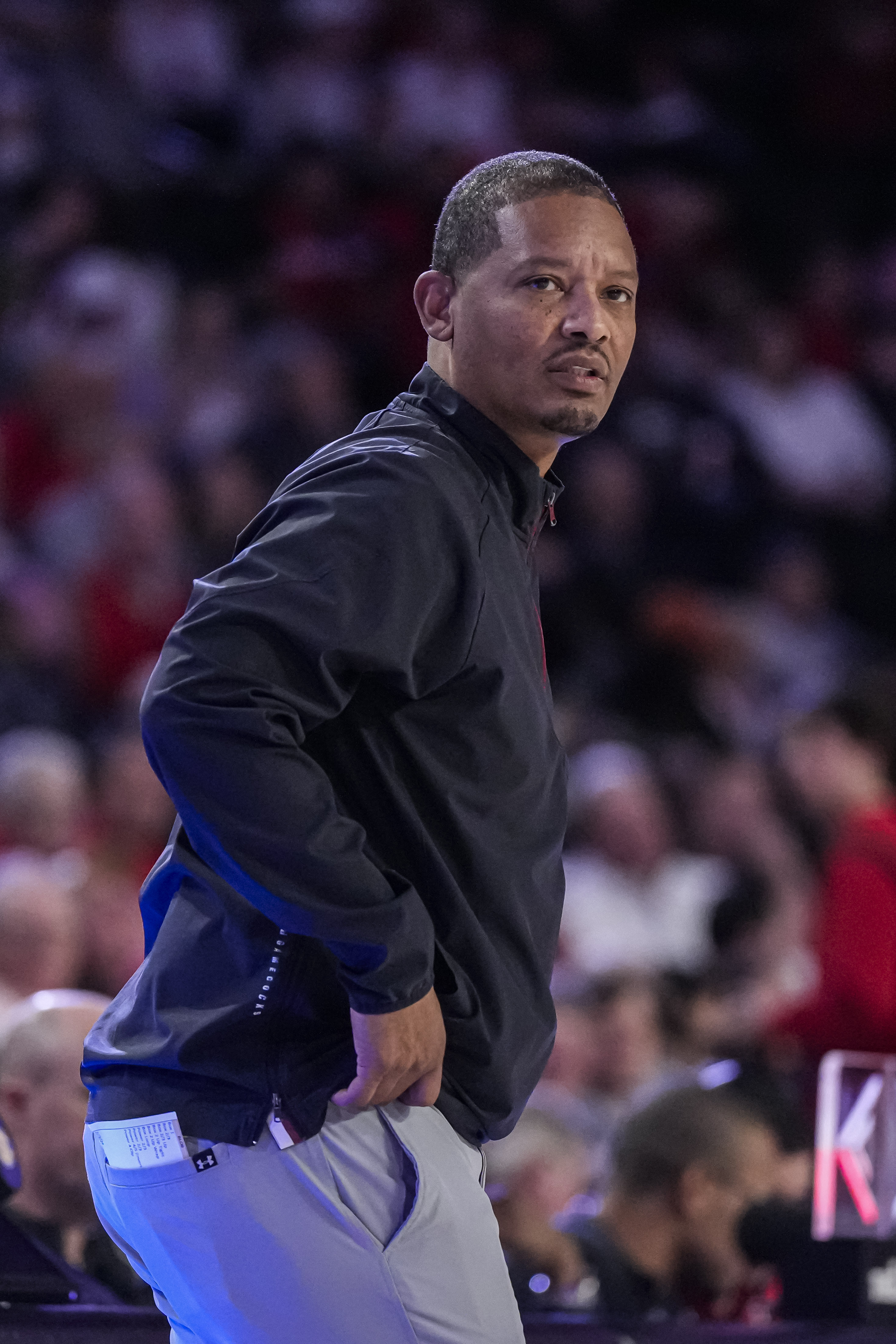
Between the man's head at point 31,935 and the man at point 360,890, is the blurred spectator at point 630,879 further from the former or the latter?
the man at point 360,890

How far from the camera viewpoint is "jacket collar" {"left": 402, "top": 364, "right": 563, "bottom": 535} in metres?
1.73

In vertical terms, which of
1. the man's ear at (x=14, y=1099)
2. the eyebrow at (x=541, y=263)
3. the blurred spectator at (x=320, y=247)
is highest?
the blurred spectator at (x=320, y=247)

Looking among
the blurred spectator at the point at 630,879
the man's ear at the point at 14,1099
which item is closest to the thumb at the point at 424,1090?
the man's ear at the point at 14,1099

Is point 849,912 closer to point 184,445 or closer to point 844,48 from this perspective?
point 184,445

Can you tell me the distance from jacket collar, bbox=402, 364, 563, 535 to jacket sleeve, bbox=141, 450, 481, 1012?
18 centimetres

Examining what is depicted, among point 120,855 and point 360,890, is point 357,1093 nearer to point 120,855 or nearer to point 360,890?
point 360,890

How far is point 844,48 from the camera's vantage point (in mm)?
9062

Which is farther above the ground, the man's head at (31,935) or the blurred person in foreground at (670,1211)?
the man's head at (31,935)

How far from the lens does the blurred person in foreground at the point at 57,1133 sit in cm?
283

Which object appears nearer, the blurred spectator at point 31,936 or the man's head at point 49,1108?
the man's head at point 49,1108

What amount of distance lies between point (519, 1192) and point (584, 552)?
3.89m

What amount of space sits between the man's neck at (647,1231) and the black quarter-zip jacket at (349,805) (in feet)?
6.24

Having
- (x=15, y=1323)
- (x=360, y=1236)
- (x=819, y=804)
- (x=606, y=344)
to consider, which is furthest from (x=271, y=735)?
(x=819, y=804)

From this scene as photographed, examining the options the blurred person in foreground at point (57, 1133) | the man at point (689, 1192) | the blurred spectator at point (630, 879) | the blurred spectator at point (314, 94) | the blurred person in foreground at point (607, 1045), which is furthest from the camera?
the blurred spectator at point (314, 94)
